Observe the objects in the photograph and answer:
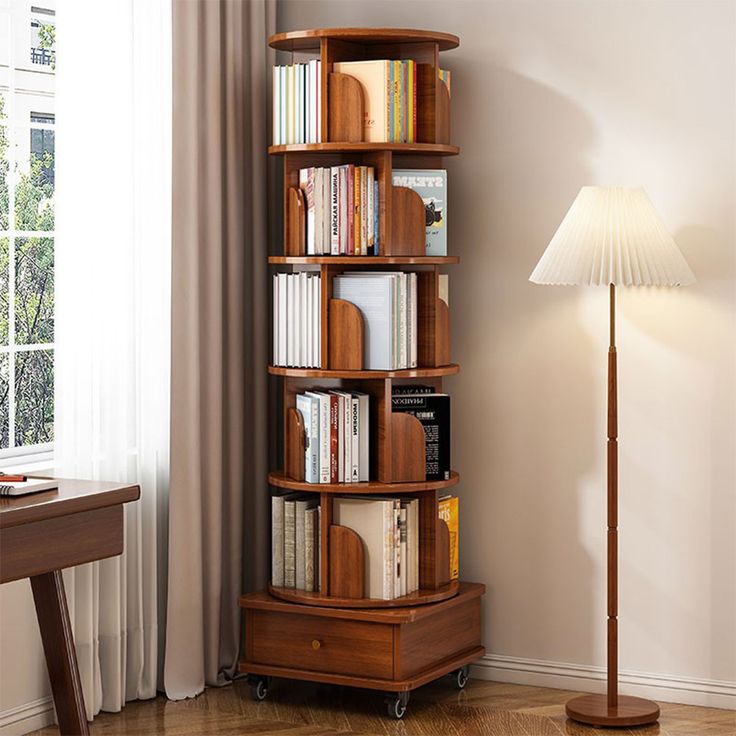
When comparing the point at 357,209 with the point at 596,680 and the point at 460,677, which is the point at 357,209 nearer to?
the point at 460,677

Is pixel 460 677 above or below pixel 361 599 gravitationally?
below

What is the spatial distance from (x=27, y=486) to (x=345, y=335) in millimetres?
1145

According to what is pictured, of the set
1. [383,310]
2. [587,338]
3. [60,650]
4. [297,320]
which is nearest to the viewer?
[60,650]

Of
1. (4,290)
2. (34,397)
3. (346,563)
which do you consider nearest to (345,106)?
(4,290)

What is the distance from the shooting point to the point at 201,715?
385 centimetres

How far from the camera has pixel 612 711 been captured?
3.76 m

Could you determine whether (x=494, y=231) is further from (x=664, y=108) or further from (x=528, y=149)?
(x=664, y=108)

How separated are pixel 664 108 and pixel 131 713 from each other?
8.01 feet

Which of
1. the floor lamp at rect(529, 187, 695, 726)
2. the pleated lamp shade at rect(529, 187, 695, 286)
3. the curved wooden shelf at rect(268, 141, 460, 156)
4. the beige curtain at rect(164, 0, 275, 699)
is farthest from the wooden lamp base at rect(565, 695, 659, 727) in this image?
the curved wooden shelf at rect(268, 141, 460, 156)

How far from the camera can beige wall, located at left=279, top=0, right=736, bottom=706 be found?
12.8ft

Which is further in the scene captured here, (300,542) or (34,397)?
(300,542)

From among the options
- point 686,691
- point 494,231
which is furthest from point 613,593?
point 494,231

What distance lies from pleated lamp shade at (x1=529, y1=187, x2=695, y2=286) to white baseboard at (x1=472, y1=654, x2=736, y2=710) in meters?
1.26

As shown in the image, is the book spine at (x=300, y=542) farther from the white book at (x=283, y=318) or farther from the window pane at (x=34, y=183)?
the window pane at (x=34, y=183)
